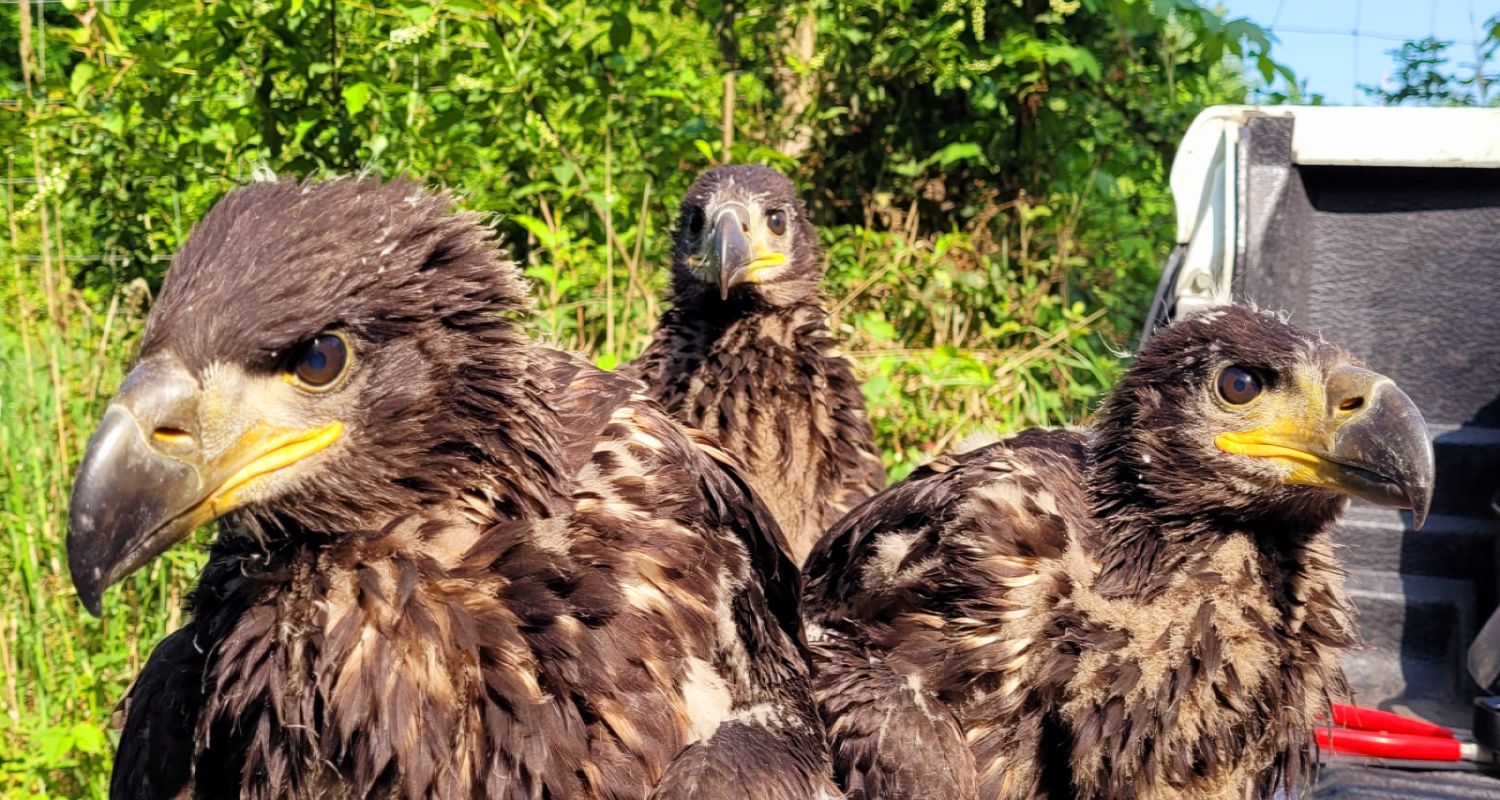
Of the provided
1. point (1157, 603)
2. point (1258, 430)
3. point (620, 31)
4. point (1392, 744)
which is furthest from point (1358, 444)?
point (620, 31)

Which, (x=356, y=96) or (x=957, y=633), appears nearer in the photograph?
(x=957, y=633)

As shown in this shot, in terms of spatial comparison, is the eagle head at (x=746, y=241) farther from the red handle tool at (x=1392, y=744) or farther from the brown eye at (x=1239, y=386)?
the red handle tool at (x=1392, y=744)

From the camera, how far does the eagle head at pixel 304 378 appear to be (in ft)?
5.70

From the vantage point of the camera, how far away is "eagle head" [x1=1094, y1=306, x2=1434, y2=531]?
2.56 m

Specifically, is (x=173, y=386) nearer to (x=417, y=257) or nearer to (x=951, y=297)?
(x=417, y=257)

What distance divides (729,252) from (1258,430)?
1989 millimetres

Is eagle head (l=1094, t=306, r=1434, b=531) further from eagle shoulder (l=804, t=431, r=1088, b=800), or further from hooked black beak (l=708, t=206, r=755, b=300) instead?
hooked black beak (l=708, t=206, r=755, b=300)

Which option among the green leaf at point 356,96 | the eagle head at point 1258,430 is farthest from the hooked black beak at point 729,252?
the eagle head at point 1258,430

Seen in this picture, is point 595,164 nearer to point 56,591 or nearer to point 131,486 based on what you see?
point 56,591

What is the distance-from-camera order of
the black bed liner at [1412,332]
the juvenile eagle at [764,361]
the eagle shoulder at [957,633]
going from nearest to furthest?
the eagle shoulder at [957,633] < the juvenile eagle at [764,361] < the black bed liner at [1412,332]

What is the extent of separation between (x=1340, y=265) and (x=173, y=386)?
4.26 m

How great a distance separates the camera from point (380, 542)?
195cm

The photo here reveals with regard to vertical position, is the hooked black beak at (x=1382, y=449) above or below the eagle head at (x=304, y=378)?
below

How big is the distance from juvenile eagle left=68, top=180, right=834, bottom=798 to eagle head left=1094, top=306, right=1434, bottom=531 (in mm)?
1103
